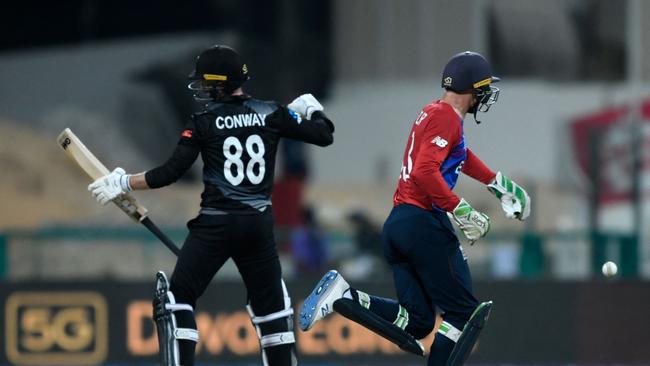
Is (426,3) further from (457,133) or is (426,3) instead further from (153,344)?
(457,133)

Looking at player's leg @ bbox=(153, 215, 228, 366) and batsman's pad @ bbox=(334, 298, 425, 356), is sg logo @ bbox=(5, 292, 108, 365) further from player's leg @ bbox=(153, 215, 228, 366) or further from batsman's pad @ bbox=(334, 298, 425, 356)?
batsman's pad @ bbox=(334, 298, 425, 356)

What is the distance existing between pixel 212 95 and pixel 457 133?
1.42 metres

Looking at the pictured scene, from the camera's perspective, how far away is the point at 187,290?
29.5ft

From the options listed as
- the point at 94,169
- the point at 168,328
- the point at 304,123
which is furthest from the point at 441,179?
the point at 94,169

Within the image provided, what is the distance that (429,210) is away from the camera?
9.02m

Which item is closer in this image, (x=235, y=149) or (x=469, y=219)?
(x=469, y=219)

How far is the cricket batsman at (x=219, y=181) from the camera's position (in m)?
8.89

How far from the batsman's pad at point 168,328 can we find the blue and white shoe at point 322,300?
65 cm

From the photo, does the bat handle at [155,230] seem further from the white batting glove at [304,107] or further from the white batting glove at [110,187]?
the white batting glove at [304,107]

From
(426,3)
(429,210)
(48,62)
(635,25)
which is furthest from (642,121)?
(429,210)

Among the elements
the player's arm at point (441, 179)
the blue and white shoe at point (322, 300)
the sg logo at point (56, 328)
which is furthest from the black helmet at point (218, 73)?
the sg logo at point (56, 328)

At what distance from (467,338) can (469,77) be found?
1476mm

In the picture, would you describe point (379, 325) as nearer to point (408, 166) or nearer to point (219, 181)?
point (408, 166)

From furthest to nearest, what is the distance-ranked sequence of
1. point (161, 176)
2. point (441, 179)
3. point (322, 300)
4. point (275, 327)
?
point (275, 327)
point (322, 300)
point (161, 176)
point (441, 179)
